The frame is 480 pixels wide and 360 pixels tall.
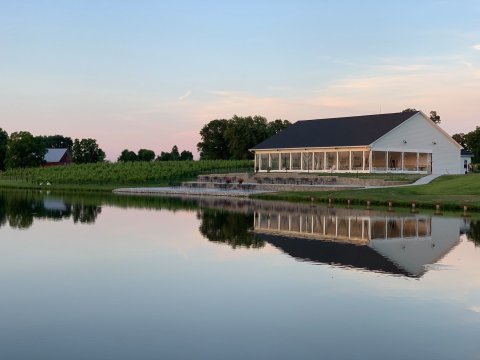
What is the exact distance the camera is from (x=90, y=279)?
13438 millimetres

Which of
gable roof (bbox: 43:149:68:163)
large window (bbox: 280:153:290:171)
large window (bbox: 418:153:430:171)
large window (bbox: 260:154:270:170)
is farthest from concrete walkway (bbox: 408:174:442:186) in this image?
gable roof (bbox: 43:149:68:163)

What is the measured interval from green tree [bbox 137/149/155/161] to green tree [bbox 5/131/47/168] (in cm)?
2015

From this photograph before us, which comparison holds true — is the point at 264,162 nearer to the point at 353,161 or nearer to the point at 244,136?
the point at 353,161

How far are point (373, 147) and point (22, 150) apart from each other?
6439cm

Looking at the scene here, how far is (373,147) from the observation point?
5303 centimetres

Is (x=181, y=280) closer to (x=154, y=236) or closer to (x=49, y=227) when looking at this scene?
(x=154, y=236)

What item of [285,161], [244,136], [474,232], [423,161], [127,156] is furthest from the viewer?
[127,156]

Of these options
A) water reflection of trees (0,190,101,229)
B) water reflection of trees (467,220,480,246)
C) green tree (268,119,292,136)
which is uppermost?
green tree (268,119,292,136)

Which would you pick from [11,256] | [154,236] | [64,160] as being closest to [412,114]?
[154,236]

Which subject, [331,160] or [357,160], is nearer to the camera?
[357,160]

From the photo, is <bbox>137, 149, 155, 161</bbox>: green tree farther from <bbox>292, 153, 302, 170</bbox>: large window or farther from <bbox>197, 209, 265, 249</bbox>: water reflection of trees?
<bbox>197, 209, 265, 249</bbox>: water reflection of trees

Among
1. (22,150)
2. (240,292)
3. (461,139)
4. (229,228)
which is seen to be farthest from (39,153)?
(240,292)

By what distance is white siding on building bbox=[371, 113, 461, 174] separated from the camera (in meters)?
54.3

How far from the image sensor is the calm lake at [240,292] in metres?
8.76
